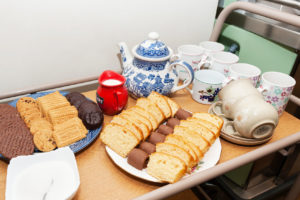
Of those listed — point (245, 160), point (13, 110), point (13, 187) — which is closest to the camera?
point (13, 187)

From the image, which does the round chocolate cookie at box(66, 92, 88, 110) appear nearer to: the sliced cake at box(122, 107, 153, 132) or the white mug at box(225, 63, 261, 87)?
the sliced cake at box(122, 107, 153, 132)

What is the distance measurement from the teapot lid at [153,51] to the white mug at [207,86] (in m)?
0.17

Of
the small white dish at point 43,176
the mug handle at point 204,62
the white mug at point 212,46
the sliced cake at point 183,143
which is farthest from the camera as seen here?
the white mug at point 212,46

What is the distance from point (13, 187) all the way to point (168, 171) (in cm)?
36

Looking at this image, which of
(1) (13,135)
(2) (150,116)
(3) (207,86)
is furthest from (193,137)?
(1) (13,135)

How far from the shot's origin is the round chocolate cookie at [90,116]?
2.59 feet

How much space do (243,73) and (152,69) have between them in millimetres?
377

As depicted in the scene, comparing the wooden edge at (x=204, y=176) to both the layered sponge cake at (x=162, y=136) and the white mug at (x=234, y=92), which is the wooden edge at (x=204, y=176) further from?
the white mug at (x=234, y=92)

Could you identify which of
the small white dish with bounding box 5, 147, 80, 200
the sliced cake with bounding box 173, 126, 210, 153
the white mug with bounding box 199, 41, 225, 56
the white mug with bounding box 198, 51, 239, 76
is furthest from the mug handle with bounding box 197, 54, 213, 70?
the small white dish with bounding box 5, 147, 80, 200

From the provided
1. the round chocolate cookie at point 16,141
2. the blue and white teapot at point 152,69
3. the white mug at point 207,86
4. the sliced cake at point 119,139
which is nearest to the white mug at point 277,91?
Answer: the white mug at point 207,86

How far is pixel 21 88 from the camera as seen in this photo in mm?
1000

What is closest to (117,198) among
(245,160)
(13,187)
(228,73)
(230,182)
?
(13,187)

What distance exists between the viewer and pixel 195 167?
2.33 feet

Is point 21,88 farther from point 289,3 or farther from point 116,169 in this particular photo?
point 289,3
